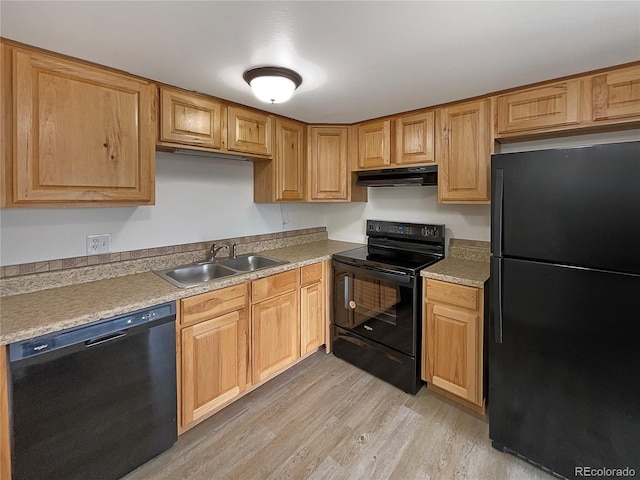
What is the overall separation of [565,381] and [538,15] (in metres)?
1.63

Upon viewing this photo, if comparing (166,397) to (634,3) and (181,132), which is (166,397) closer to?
(181,132)

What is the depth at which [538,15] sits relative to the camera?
3.87 ft

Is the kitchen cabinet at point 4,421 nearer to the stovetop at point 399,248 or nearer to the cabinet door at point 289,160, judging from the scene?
the cabinet door at point 289,160

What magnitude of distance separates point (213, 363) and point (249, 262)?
0.92 m

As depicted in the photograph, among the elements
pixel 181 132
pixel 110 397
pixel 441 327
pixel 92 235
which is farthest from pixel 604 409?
pixel 92 235

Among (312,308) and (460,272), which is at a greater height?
(460,272)

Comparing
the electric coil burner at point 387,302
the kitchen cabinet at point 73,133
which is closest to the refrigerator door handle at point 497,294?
the electric coil burner at point 387,302

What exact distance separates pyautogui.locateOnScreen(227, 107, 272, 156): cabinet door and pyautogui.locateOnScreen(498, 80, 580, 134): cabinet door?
1.70 meters

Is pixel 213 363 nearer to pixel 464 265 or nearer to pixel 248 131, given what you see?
pixel 248 131

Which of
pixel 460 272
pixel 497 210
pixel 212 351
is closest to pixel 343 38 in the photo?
pixel 497 210

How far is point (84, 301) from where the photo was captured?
148 centimetres

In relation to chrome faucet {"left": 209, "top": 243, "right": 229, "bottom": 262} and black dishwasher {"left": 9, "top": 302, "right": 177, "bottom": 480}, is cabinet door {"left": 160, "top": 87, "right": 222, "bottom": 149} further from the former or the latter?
black dishwasher {"left": 9, "top": 302, "right": 177, "bottom": 480}

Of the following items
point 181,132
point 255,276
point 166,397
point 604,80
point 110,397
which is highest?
point 604,80

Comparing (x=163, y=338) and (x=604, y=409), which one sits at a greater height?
(x=163, y=338)
